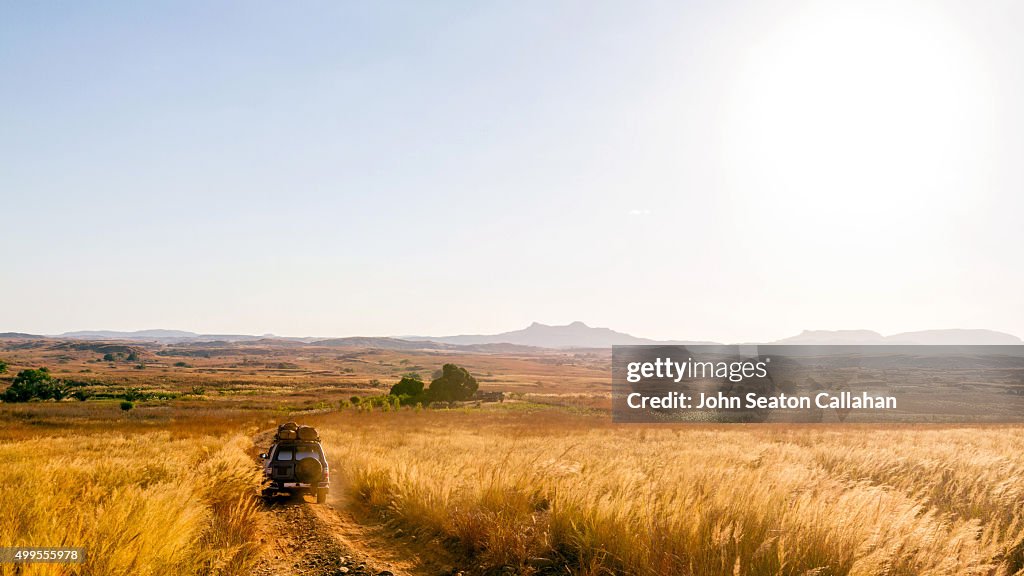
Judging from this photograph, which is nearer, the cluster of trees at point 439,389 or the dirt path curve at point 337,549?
the dirt path curve at point 337,549

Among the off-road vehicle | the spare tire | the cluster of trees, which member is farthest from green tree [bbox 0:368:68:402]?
the spare tire

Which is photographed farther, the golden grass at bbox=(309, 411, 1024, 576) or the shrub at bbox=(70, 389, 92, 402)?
the shrub at bbox=(70, 389, 92, 402)

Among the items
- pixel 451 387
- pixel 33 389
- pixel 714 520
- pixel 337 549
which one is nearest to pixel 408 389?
pixel 451 387

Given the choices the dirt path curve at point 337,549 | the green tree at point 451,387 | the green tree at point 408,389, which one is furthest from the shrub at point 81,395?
the dirt path curve at point 337,549

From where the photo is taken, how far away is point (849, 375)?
267 ft

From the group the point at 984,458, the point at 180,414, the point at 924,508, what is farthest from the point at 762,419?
the point at 180,414

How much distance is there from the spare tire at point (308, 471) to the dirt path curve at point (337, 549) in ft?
3.65

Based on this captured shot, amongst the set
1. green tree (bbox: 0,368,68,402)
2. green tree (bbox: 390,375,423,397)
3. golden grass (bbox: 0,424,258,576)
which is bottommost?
green tree (bbox: 0,368,68,402)

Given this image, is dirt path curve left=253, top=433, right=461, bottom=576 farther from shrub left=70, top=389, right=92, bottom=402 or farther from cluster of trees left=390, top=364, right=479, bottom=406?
shrub left=70, top=389, right=92, bottom=402

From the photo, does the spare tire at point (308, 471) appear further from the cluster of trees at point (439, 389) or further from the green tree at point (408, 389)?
the green tree at point (408, 389)

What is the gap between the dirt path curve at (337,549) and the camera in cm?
709

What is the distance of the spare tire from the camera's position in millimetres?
12422

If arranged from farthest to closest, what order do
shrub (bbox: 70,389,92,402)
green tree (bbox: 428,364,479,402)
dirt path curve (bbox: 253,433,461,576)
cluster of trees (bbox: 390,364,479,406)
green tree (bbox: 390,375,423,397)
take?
shrub (bbox: 70,389,92,402)
green tree (bbox: 428,364,479,402)
green tree (bbox: 390,375,423,397)
cluster of trees (bbox: 390,364,479,406)
dirt path curve (bbox: 253,433,461,576)
